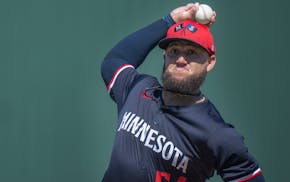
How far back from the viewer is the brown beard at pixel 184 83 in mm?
1768

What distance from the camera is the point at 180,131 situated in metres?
1.76

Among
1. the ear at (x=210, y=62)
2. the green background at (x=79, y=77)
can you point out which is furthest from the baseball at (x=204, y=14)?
the green background at (x=79, y=77)

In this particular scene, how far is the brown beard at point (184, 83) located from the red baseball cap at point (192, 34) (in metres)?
0.10

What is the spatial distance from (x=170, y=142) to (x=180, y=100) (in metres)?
0.18

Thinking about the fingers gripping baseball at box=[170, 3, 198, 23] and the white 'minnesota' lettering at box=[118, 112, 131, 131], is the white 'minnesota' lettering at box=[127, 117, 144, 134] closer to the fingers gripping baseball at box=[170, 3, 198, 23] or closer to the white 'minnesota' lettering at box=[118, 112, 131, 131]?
the white 'minnesota' lettering at box=[118, 112, 131, 131]

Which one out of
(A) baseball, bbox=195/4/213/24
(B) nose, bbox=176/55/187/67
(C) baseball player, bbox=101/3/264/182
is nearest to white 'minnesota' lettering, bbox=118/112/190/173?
(C) baseball player, bbox=101/3/264/182

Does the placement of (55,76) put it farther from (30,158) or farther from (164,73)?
(164,73)

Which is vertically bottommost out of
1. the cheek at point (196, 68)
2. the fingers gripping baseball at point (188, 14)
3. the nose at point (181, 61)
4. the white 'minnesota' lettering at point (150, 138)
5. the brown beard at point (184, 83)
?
the white 'minnesota' lettering at point (150, 138)

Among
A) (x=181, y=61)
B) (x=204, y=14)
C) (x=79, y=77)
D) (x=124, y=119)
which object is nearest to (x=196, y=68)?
(x=181, y=61)

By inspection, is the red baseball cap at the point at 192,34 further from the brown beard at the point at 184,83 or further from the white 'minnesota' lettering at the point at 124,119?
the white 'minnesota' lettering at the point at 124,119

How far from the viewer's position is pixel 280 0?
3.41m

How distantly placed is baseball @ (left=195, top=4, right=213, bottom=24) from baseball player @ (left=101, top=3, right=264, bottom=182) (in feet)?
0.11

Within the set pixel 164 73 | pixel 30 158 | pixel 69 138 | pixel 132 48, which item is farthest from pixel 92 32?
pixel 164 73

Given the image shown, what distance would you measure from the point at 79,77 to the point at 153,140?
1.49m
